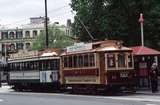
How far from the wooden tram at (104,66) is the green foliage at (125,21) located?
10836 mm

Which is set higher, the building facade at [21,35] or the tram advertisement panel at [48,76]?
the building facade at [21,35]

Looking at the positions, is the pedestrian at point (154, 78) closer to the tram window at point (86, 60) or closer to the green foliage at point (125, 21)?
the tram window at point (86, 60)

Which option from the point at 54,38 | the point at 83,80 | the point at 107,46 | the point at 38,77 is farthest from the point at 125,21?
the point at 54,38

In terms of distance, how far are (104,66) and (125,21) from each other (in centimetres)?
1379

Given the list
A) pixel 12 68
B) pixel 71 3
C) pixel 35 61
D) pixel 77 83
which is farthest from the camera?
pixel 71 3

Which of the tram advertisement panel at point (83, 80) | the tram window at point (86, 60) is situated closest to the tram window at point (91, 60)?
the tram window at point (86, 60)

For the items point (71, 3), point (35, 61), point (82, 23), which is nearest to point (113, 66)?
point (35, 61)

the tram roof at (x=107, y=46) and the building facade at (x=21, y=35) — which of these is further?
the building facade at (x=21, y=35)

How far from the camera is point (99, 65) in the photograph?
120 feet

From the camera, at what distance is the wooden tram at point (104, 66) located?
119ft

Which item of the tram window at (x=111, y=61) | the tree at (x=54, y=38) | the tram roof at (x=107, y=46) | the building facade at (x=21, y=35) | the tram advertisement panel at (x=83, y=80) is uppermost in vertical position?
the building facade at (x=21, y=35)

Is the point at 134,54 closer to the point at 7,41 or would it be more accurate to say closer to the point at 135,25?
the point at 135,25

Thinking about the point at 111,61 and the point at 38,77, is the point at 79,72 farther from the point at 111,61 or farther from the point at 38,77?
the point at 38,77

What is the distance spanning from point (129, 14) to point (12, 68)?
10707 millimetres
